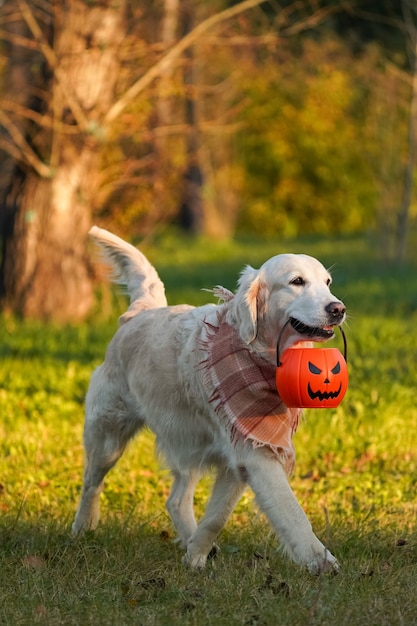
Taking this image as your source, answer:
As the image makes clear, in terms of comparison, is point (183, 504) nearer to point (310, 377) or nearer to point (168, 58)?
point (310, 377)

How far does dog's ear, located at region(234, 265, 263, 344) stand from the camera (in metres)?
4.38

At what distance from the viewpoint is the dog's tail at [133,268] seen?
558 centimetres

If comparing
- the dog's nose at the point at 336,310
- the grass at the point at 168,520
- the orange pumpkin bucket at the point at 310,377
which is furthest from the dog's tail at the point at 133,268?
the dog's nose at the point at 336,310

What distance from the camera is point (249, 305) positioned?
439 cm

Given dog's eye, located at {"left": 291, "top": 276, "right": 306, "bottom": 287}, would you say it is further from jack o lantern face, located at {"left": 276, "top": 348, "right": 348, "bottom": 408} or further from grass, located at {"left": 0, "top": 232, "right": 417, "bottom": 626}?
grass, located at {"left": 0, "top": 232, "right": 417, "bottom": 626}

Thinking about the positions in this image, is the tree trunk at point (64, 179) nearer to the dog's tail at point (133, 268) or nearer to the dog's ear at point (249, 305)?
the dog's tail at point (133, 268)

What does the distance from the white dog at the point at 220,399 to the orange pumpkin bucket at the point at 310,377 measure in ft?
0.31

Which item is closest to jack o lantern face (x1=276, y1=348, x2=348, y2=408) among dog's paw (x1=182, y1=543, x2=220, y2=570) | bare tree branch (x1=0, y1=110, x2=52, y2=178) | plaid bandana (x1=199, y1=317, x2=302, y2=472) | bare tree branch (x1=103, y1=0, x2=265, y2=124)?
plaid bandana (x1=199, y1=317, x2=302, y2=472)

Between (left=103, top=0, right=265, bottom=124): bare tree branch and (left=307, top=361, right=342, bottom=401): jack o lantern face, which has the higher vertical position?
(left=103, top=0, right=265, bottom=124): bare tree branch

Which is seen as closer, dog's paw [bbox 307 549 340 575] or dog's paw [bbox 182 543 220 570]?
dog's paw [bbox 307 549 340 575]

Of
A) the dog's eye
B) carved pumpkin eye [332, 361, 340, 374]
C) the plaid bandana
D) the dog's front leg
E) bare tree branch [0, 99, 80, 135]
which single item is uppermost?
bare tree branch [0, 99, 80, 135]

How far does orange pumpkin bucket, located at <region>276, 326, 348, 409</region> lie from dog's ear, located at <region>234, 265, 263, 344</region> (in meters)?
0.14

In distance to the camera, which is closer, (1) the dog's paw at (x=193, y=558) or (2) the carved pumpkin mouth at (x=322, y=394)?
(2) the carved pumpkin mouth at (x=322, y=394)

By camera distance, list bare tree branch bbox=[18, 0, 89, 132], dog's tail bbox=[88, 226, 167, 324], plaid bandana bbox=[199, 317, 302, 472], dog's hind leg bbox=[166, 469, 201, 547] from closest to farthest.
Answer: plaid bandana bbox=[199, 317, 302, 472] → dog's hind leg bbox=[166, 469, 201, 547] → dog's tail bbox=[88, 226, 167, 324] → bare tree branch bbox=[18, 0, 89, 132]
